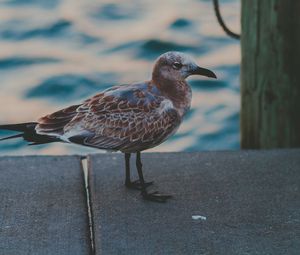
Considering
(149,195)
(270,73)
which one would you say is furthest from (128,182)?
(270,73)

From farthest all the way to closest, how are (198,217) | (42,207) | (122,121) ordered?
(122,121) < (42,207) < (198,217)

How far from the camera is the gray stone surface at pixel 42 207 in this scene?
4617 millimetres

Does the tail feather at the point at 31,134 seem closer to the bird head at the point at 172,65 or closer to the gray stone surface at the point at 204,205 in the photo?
the gray stone surface at the point at 204,205

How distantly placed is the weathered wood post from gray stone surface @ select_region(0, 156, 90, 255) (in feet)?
4.90

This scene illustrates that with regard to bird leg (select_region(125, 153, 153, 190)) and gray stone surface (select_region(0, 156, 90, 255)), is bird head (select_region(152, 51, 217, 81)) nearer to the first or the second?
bird leg (select_region(125, 153, 153, 190))

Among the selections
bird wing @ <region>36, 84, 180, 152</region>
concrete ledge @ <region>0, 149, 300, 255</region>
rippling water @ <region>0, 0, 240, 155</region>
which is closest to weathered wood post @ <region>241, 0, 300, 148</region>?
concrete ledge @ <region>0, 149, 300, 255</region>

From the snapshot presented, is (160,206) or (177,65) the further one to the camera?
(177,65)

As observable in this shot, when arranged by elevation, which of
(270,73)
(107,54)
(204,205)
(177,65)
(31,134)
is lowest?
(107,54)

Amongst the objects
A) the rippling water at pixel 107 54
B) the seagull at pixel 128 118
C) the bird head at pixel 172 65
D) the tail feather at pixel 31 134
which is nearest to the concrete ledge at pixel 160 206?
the seagull at pixel 128 118

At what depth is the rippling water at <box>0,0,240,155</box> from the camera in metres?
9.30

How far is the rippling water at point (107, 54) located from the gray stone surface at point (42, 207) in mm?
2787

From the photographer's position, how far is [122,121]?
17.1ft

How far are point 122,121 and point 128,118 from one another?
0.12ft

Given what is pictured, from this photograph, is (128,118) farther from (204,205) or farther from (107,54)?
(107,54)
